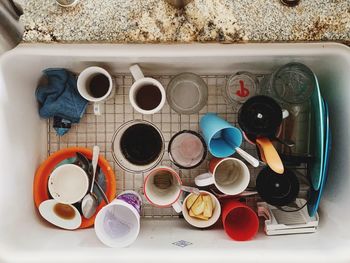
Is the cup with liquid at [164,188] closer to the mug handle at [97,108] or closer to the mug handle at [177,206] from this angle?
the mug handle at [177,206]

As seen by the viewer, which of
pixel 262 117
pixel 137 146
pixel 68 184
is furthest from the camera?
pixel 137 146

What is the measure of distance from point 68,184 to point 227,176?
1.70 ft

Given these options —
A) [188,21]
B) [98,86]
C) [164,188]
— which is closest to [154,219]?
[164,188]

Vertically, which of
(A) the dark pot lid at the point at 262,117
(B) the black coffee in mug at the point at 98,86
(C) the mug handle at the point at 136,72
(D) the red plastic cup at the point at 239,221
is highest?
(C) the mug handle at the point at 136,72

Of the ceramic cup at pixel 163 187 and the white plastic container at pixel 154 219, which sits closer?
the white plastic container at pixel 154 219

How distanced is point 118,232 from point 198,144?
1.29ft

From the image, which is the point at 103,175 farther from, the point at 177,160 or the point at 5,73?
the point at 5,73

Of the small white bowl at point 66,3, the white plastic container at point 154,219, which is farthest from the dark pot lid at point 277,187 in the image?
the small white bowl at point 66,3

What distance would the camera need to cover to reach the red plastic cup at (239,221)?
49.7 inches

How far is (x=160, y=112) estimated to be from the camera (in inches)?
56.7

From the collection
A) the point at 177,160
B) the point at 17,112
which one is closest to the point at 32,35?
the point at 17,112

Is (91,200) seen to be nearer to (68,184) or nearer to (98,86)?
(68,184)

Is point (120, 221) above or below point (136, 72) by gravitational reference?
below

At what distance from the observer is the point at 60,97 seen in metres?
1.36
